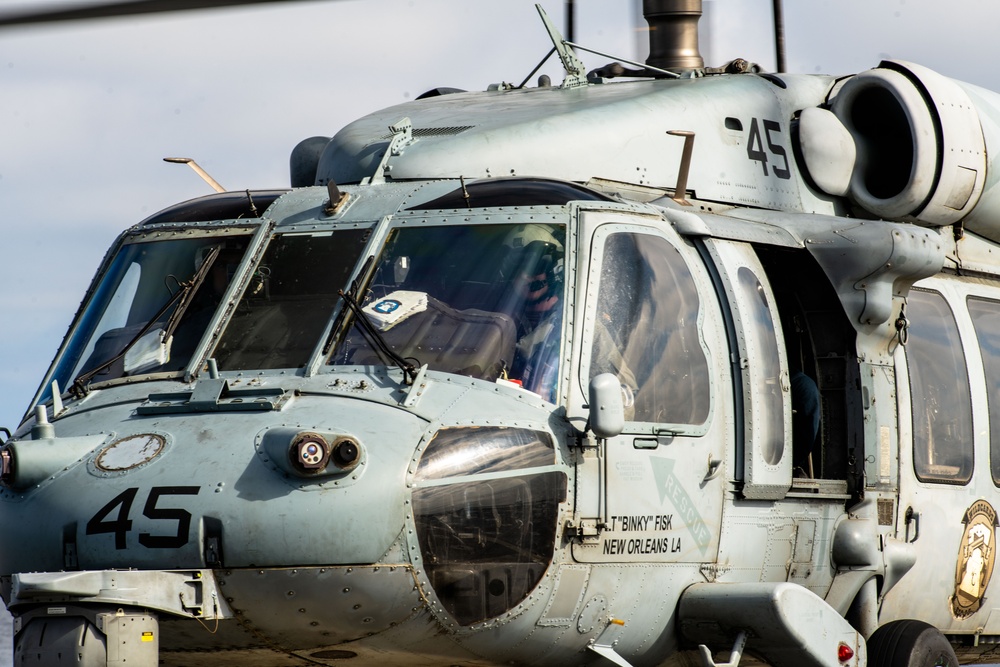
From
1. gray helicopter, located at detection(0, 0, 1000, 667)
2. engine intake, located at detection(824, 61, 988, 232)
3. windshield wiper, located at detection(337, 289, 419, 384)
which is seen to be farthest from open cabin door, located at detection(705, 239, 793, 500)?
windshield wiper, located at detection(337, 289, 419, 384)

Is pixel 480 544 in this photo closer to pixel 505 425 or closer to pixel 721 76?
pixel 505 425

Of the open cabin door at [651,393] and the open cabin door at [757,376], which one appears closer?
the open cabin door at [651,393]

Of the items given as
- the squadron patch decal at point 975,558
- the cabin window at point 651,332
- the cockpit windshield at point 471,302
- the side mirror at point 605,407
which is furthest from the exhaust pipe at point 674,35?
the side mirror at point 605,407

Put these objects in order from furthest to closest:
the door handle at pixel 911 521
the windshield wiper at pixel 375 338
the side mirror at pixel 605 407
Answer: the door handle at pixel 911 521 → the windshield wiper at pixel 375 338 → the side mirror at pixel 605 407

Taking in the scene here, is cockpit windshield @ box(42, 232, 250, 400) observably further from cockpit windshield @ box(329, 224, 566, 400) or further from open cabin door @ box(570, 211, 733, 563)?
open cabin door @ box(570, 211, 733, 563)

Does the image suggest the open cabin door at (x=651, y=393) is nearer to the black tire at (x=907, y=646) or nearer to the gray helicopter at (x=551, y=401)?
the gray helicopter at (x=551, y=401)

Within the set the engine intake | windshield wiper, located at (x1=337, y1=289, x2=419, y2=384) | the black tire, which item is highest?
the engine intake

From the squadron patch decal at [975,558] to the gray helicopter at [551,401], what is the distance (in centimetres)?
3

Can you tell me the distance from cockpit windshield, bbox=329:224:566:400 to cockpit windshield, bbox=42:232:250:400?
799 mm

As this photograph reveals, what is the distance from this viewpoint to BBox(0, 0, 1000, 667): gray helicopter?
19.8 feet

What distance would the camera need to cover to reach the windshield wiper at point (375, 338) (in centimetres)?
657

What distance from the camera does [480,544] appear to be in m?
6.23

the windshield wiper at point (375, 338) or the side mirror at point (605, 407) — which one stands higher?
the windshield wiper at point (375, 338)

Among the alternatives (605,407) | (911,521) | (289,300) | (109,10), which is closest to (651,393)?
(605,407)
